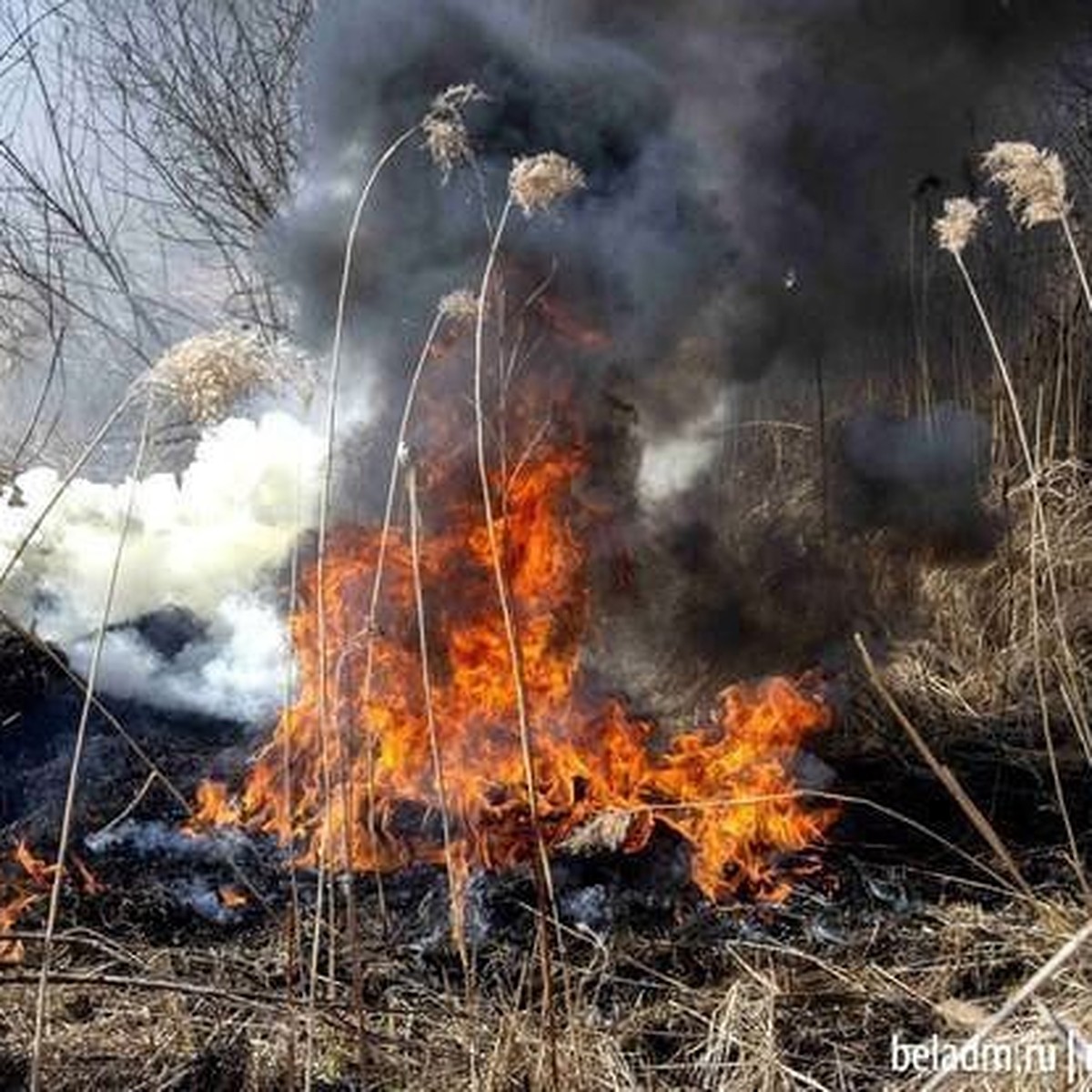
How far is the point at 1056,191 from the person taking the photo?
239 cm

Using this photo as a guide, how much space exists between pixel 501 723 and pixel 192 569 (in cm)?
387

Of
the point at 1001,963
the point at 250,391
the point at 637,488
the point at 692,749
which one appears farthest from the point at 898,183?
the point at 250,391

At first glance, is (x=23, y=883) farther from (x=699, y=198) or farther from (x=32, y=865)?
(x=699, y=198)

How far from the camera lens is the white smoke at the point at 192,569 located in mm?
7465

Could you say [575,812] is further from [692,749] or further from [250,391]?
[250,391]

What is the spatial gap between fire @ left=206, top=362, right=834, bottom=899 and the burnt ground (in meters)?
0.20

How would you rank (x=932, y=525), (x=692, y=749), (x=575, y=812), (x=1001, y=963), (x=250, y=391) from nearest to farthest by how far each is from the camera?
(x=250, y=391), (x=1001, y=963), (x=575, y=812), (x=692, y=749), (x=932, y=525)

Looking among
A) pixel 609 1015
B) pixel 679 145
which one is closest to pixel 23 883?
pixel 609 1015

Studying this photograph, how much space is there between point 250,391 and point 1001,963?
3129mm

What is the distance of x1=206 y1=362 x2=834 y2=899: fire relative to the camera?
4.92 meters

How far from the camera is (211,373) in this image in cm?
195

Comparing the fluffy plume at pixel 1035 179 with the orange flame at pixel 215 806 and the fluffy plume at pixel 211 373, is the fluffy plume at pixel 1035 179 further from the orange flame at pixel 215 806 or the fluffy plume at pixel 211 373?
the orange flame at pixel 215 806

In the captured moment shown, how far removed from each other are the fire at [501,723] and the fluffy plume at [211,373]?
2.73m

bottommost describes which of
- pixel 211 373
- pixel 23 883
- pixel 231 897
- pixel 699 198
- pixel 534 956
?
pixel 534 956
